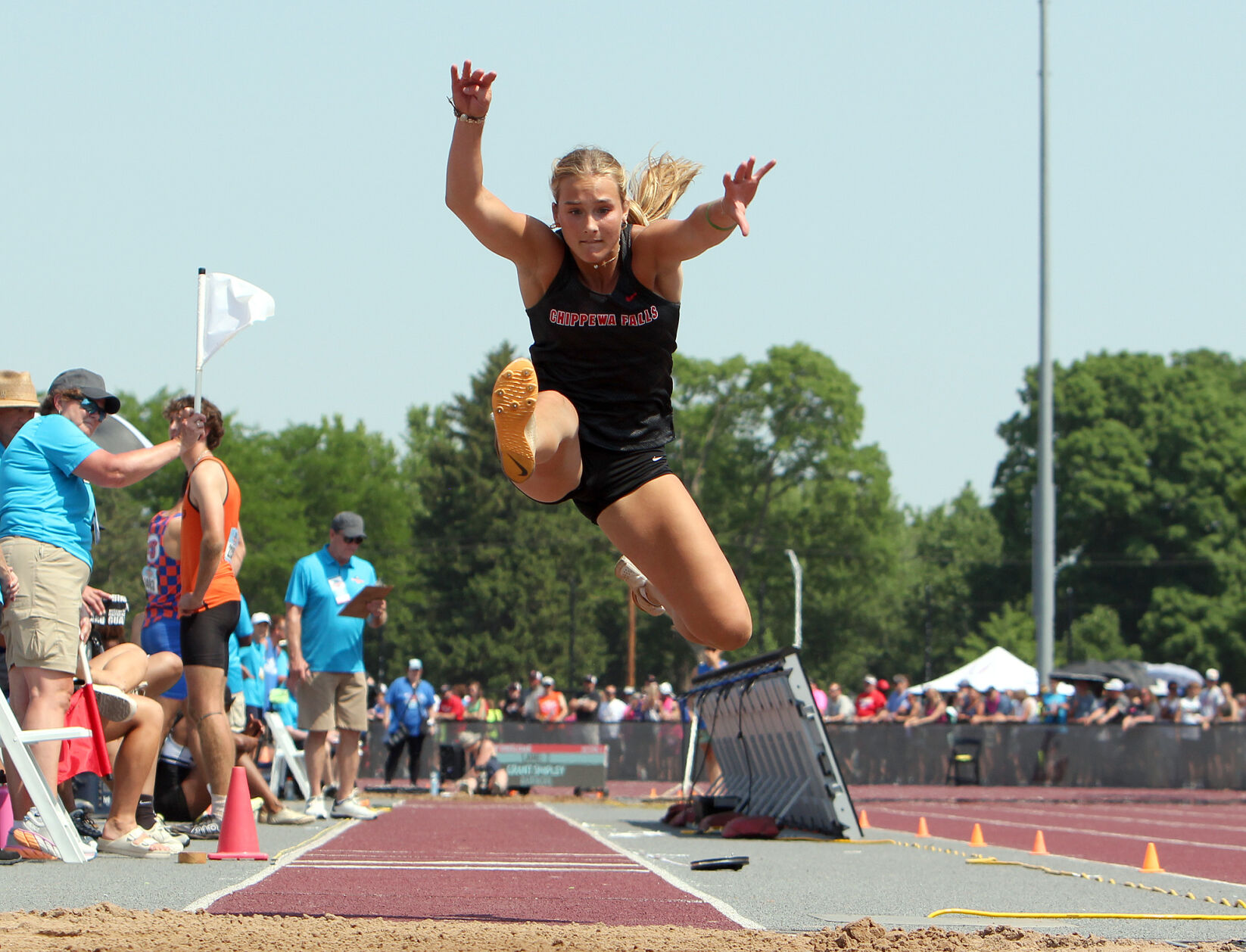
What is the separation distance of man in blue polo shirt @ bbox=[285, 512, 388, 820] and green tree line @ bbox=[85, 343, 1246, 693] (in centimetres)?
4607

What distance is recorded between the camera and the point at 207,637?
324 inches

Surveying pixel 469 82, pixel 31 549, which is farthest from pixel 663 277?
pixel 31 549

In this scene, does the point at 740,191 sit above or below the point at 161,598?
above

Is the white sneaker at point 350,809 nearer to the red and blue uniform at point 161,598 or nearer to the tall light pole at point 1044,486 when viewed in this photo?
the red and blue uniform at point 161,598

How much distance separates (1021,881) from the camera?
745 cm

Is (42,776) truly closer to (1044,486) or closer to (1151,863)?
(1151,863)

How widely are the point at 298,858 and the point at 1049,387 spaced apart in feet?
74.3

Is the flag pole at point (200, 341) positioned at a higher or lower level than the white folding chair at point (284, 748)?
higher

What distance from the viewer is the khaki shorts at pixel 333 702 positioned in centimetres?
1091

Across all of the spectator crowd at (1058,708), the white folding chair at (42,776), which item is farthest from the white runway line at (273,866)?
the spectator crowd at (1058,708)

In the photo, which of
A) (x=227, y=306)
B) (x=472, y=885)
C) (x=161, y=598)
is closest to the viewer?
(x=472, y=885)

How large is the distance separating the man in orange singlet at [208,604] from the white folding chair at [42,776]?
1.27 metres

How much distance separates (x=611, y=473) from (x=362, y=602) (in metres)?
5.34

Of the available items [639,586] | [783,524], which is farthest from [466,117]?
[783,524]
